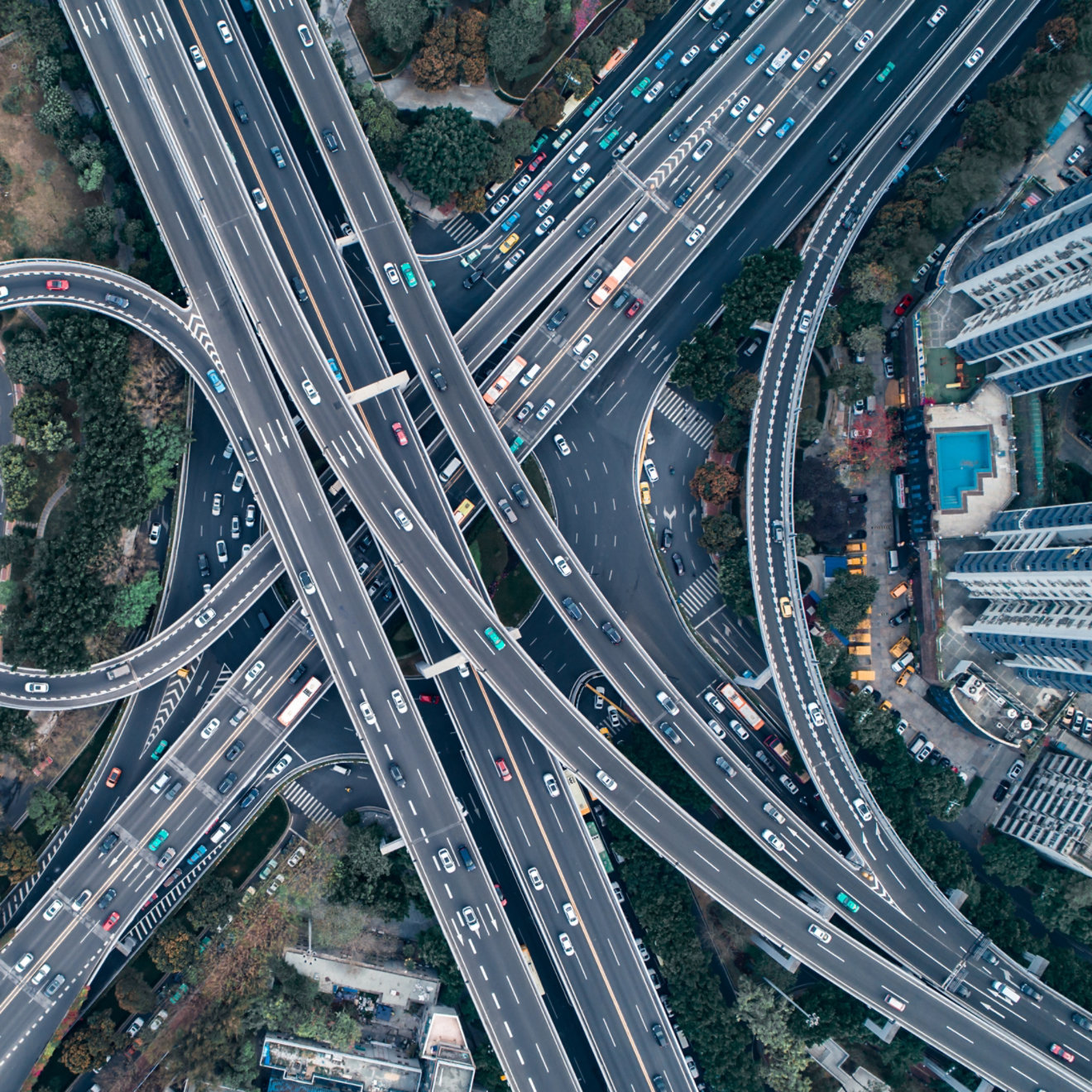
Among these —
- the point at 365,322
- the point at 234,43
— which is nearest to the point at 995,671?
the point at 365,322

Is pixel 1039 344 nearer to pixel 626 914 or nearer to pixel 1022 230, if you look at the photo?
pixel 1022 230

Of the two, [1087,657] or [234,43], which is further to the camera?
[234,43]

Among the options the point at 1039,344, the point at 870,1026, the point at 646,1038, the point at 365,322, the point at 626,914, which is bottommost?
the point at 646,1038

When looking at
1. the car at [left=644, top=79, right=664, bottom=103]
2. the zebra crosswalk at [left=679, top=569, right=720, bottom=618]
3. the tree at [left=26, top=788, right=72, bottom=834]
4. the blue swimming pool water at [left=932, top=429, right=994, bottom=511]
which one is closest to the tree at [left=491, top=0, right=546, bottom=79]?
the car at [left=644, top=79, right=664, bottom=103]

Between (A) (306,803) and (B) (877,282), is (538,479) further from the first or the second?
(A) (306,803)

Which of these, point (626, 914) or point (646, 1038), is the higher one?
point (626, 914)

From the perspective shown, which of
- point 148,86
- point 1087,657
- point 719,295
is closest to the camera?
point 1087,657

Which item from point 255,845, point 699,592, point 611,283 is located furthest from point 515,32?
point 255,845

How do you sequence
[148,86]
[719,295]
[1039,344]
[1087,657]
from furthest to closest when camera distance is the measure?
[719,295] < [148,86] < [1039,344] < [1087,657]
